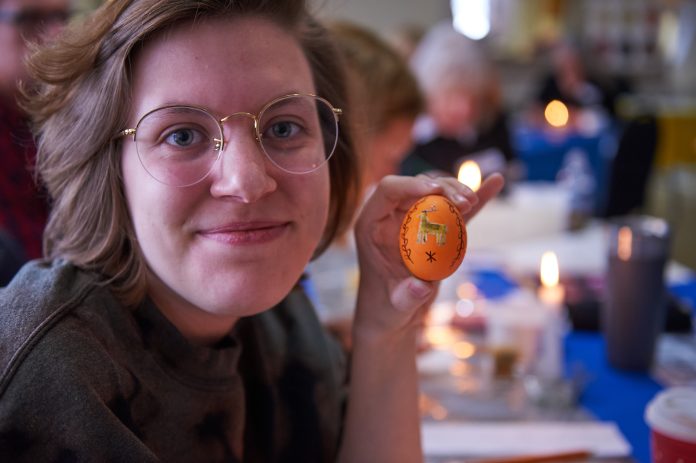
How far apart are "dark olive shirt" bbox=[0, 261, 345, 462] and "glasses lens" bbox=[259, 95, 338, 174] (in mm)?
292

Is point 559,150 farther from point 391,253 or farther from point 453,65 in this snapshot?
point 391,253

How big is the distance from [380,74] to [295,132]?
4.43ft

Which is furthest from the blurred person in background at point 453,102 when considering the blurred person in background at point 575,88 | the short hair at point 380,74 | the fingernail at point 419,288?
the blurred person in background at point 575,88

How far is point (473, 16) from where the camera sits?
10328 millimetres

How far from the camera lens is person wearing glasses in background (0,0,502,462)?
825mm

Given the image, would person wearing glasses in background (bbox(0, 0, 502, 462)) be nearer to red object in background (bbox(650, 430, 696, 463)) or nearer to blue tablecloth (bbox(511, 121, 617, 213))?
red object in background (bbox(650, 430, 696, 463))

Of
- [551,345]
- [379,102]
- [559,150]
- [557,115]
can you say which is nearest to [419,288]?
[551,345]

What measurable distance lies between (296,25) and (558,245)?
1997 mm

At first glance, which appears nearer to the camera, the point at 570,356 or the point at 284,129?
the point at 284,129

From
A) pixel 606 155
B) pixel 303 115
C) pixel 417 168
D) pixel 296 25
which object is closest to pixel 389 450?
pixel 303 115

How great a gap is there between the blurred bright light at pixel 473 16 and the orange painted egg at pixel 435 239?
980cm

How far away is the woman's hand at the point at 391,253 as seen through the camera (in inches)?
40.4

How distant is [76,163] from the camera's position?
973mm

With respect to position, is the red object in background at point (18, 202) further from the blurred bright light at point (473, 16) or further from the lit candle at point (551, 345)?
the blurred bright light at point (473, 16)
